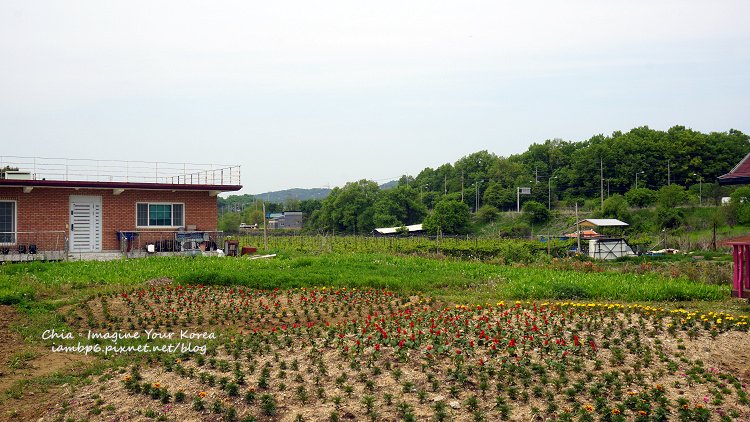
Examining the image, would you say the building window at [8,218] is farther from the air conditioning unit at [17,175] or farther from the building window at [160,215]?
the building window at [160,215]

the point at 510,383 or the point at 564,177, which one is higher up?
the point at 564,177

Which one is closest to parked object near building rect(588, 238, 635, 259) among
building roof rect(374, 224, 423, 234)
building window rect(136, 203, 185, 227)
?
building window rect(136, 203, 185, 227)

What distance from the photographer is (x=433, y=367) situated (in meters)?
9.21

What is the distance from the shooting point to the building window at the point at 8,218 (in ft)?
82.8

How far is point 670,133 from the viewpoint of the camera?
85188 mm

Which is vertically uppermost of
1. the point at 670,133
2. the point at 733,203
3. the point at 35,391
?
the point at 670,133

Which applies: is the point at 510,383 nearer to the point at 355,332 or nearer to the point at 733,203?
the point at 355,332

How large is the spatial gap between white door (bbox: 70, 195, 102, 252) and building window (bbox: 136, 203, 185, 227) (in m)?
1.59

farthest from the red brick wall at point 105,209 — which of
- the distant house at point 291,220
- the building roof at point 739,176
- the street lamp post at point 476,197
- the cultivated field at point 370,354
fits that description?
the distant house at point 291,220

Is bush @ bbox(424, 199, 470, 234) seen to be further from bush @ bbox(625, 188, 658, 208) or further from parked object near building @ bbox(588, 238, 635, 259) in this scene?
parked object near building @ bbox(588, 238, 635, 259)

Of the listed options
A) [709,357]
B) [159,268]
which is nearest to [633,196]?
[159,268]

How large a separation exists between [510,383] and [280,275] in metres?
10.4

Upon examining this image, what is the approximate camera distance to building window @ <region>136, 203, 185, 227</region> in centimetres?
2806

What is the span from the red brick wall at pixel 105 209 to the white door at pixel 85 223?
0.17 m
